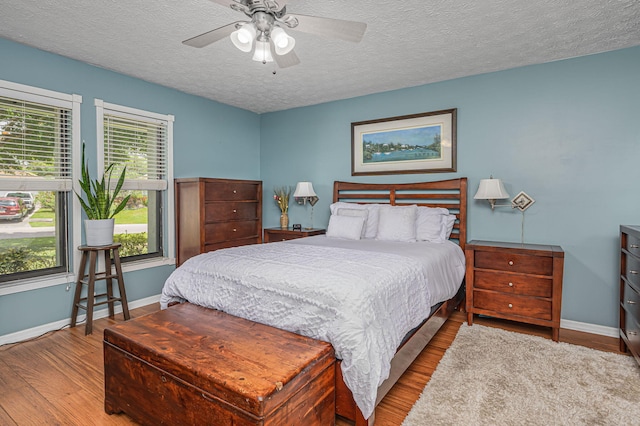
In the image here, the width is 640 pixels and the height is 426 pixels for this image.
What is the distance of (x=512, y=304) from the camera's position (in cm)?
299

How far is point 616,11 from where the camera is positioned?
2357mm

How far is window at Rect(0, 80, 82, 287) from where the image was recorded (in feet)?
9.48

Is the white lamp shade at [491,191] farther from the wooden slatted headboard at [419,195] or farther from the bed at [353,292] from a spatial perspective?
the bed at [353,292]

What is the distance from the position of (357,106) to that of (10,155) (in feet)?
11.8

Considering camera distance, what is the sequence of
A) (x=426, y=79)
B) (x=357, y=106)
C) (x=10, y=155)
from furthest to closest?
(x=357, y=106)
(x=426, y=79)
(x=10, y=155)

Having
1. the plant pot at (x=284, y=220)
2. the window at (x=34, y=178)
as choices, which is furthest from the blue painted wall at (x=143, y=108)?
the plant pot at (x=284, y=220)

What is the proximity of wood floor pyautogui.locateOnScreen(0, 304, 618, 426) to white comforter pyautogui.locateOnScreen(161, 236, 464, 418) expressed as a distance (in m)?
0.39

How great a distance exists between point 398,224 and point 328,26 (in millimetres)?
2165

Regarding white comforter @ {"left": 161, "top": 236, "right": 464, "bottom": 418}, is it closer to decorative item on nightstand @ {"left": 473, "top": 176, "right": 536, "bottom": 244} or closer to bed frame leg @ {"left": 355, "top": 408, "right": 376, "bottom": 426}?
bed frame leg @ {"left": 355, "top": 408, "right": 376, "bottom": 426}

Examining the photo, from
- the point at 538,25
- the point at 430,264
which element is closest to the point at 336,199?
the point at 430,264

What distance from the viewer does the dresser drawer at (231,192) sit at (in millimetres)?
4039

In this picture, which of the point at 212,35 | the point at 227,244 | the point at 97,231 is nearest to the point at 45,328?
the point at 97,231

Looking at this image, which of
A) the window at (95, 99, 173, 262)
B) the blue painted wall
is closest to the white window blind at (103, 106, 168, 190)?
the window at (95, 99, 173, 262)

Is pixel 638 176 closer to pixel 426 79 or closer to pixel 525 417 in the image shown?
pixel 426 79
